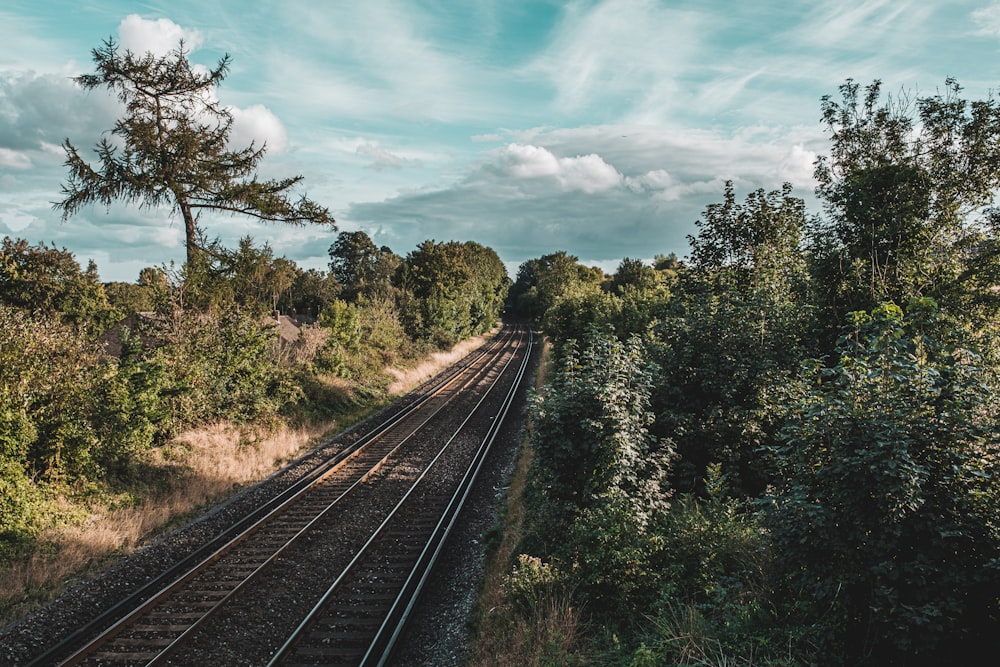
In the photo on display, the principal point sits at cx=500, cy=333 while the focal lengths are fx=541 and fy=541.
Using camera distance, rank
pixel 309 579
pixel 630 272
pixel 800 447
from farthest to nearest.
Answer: pixel 630 272 < pixel 309 579 < pixel 800 447

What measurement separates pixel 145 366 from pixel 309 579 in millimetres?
7728

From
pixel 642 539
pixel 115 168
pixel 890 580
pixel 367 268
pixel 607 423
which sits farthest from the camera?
pixel 367 268

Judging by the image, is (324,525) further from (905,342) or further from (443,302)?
(443,302)

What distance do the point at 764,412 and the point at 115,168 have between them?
20101mm

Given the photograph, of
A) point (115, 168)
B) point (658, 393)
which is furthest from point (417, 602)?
point (115, 168)

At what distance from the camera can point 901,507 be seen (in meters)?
4.53

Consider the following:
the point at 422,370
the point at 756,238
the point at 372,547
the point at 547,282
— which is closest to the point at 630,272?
the point at 547,282

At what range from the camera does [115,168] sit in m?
17.5

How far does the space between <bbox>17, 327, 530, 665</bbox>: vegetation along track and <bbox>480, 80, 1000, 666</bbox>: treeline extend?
2148mm

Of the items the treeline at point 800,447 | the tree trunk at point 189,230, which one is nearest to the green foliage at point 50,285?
the tree trunk at point 189,230

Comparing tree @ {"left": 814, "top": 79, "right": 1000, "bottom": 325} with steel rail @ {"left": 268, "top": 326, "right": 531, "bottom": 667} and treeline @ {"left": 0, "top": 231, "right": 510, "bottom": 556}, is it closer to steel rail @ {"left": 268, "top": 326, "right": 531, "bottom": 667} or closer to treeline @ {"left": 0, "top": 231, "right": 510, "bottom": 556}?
steel rail @ {"left": 268, "top": 326, "right": 531, "bottom": 667}

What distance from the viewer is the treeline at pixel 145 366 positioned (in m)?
10.8

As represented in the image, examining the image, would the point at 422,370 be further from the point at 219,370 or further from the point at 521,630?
the point at 521,630

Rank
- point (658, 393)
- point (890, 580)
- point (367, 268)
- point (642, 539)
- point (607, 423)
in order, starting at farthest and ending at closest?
point (367, 268)
point (658, 393)
point (607, 423)
point (642, 539)
point (890, 580)
